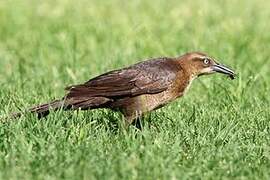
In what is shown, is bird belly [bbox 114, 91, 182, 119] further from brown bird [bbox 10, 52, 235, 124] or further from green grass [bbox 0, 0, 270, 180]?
green grass [bbox 0, 0, 270, 180]

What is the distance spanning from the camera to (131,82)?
7234mm

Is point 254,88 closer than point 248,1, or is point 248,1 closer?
point 254,88

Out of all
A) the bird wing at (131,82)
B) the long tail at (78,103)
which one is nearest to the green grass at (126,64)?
the long tail at (78,103)

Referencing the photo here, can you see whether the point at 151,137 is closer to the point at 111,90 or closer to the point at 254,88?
the point at 111,90

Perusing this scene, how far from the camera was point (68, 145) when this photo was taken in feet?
19.9

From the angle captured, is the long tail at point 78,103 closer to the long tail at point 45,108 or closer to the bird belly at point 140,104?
the long tail at point 45,108

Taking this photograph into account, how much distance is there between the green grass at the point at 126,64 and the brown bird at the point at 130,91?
0.47ft

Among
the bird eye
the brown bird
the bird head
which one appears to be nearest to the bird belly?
the brown bird

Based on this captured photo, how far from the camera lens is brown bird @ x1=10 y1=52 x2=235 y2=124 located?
23.5 feet

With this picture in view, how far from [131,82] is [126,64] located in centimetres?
298

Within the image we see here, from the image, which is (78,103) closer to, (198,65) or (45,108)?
(45,108)

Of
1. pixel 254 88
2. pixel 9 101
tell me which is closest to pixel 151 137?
pixel 9 101

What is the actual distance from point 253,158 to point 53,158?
144 cm

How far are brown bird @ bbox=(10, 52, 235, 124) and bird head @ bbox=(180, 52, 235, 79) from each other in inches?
5.1
